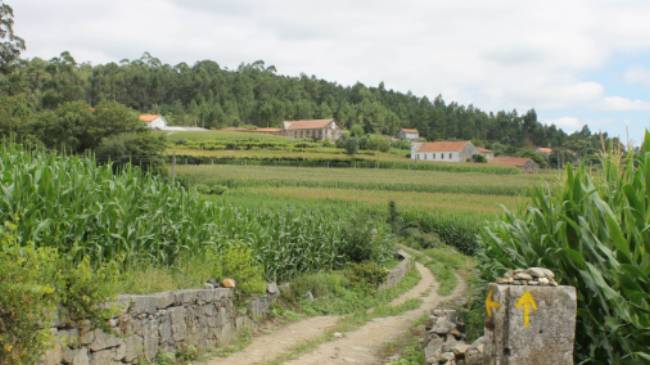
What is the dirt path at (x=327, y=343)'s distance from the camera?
9.33 m

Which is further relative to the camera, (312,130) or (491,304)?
(312,130)

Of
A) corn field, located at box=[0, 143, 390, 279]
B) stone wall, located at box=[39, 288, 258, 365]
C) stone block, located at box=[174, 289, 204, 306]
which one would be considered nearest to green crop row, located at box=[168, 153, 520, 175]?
corn field, located at box=[0, 143, 390, 279]

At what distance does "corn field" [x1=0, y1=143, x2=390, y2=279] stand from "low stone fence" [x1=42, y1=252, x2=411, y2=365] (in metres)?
0.89

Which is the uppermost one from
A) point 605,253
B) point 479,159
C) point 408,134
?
point 408,134

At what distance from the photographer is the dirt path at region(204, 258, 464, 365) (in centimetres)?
933

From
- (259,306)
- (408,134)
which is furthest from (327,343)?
(408,134)

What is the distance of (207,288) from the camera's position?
9.96m

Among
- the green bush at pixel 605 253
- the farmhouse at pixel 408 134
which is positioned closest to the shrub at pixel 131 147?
the green bush at pixel 605 253

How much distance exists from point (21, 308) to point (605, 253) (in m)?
5.47

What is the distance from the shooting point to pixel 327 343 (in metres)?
A: 10.7

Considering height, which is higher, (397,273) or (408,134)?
(408,134)

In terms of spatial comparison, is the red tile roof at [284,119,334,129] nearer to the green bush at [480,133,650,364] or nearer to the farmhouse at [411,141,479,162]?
the farmhouse at [411,141,479,162]

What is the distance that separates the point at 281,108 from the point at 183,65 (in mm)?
40762

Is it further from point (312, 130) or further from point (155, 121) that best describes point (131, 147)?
point (312, 130)
